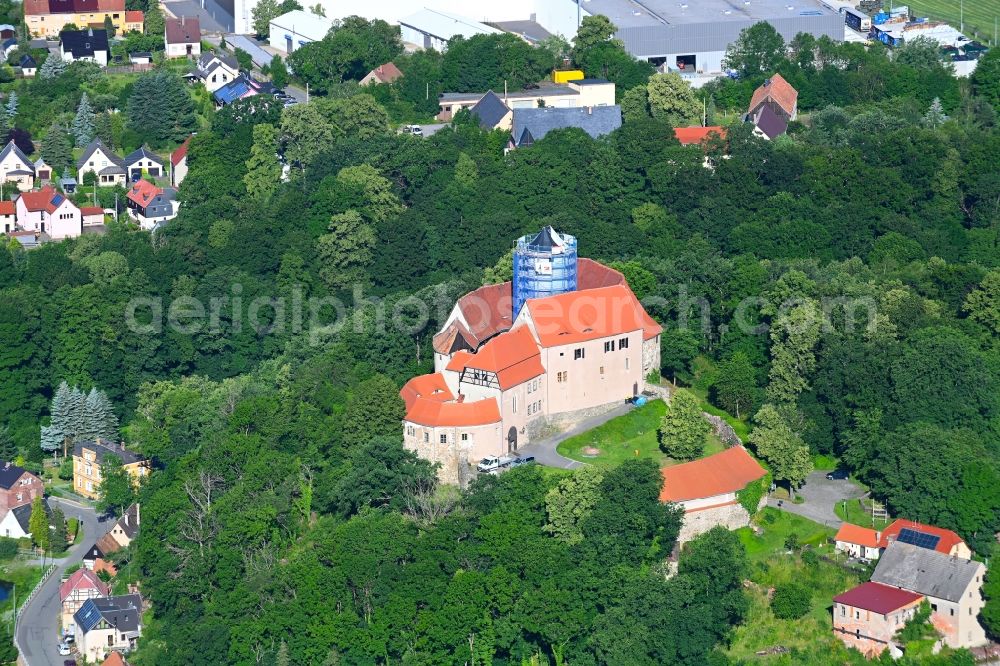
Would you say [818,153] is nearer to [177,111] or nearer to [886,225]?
[886,225]

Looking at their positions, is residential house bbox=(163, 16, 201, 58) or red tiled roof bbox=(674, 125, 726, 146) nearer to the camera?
red tiled roof bbox=(674, 125, 726, 146)

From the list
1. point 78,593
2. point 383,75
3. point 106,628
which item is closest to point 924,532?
point 106,628

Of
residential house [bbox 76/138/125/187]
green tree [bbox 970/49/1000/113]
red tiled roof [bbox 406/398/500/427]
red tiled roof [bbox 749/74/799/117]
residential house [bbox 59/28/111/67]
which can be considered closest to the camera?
red tiled roof [bbox 406/398/500/427]

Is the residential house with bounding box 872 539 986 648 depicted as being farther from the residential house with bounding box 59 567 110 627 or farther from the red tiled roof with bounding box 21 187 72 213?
the red tiled roof with bounding box 21 187 72 213

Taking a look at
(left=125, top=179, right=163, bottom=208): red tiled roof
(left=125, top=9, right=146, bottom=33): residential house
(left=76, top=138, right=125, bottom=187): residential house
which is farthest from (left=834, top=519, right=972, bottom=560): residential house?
(left=125, top=9, right=146, bottom=33): residential house

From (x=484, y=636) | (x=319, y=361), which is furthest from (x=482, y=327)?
(x=484, y=636)

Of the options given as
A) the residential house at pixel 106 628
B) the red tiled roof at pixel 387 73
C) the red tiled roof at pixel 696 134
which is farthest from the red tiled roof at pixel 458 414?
the red tiled roof at pixel 387 73
